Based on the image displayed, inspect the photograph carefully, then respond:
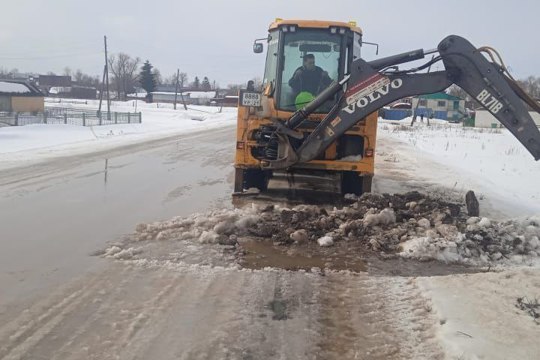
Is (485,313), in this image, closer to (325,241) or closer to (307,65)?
(325,241)

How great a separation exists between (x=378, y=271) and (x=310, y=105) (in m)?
3.82

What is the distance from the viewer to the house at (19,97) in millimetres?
A: 55497

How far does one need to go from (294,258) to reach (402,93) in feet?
10.9

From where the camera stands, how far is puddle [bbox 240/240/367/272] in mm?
5961

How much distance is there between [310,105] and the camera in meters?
8.97

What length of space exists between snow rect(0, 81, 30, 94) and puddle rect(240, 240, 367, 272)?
2252 inches

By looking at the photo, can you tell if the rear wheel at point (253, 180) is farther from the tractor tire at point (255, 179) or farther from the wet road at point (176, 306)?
the wet road at point (176, 306)

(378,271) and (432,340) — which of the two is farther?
(378,271)

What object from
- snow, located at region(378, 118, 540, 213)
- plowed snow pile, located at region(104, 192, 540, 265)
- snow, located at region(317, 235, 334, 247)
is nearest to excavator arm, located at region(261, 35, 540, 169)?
plowed snow pile, located at region(104, 192, 540, 265)

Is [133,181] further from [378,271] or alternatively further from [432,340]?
[432,340]

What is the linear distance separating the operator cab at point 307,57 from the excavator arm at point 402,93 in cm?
75

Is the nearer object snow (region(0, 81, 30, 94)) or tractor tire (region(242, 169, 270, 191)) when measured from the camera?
tractor tire (region(242, 169, 270, 191))

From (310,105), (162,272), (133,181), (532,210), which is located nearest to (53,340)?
(162,272)

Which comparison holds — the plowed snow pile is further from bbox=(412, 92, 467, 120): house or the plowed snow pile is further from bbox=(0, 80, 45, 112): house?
bbox=(412, 92, 467, 120): house
